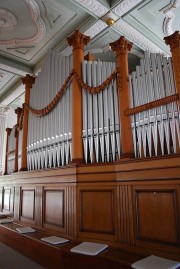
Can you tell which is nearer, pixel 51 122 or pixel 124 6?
pixel 124 6

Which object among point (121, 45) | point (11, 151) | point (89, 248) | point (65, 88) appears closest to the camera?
point (89, 248)

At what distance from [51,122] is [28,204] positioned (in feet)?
4.42

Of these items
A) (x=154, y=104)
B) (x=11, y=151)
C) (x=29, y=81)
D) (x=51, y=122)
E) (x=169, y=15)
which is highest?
(x=169, y=15)

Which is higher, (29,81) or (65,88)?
(29,81)

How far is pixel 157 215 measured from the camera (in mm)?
2143

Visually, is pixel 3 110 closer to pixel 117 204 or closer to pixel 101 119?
pixel 101 119

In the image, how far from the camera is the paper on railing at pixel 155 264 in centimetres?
181

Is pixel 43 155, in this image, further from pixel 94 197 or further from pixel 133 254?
pixel 133 254

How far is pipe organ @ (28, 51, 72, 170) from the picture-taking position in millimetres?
3216

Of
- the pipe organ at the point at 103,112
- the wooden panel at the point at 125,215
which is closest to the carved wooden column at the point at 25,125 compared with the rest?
the pipe organ at the point at 103,112

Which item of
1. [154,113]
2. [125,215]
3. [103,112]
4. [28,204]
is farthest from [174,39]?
[28,204]

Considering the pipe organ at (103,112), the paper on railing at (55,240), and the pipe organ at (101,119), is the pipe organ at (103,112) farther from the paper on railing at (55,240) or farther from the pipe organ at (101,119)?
the paper on railing at (55,240)

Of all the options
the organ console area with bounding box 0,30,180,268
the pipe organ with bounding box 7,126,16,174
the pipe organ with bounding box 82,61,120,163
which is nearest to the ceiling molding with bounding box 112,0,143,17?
the organ console area with bounding box 0,30,180,268

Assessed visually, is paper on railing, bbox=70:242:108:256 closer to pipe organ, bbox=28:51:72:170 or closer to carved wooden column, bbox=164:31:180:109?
pipe organ, bbox=28:51:72:170
